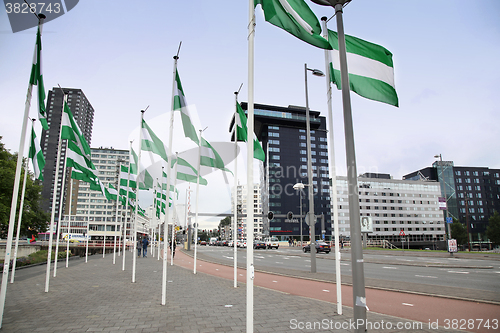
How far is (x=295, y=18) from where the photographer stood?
566cm

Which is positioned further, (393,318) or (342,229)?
(342,229)

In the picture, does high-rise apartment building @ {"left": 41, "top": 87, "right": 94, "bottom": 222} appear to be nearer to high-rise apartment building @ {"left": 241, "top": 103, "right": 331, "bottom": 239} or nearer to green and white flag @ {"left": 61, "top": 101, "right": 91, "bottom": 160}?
high-rise apartment building @ {"left": 241, "top": 103, "right": 331, "bottom": 239}

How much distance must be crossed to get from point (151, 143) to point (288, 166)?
368ft

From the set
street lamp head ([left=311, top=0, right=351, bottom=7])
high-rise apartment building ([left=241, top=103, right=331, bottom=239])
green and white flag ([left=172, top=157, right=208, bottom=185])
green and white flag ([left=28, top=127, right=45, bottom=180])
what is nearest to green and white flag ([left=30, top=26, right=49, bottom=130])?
green and white flag ([left=28, top=127, right=45, bottom=180])

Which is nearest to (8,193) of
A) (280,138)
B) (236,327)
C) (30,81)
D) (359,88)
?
(30,81)

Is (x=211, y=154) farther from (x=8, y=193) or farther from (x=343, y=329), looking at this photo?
(x=8, y=193)

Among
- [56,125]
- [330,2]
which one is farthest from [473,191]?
[56,125]

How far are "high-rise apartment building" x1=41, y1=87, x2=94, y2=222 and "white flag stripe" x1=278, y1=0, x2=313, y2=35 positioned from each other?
130088 millimetres

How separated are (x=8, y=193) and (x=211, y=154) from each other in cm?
2226

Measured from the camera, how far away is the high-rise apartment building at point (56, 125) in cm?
12400

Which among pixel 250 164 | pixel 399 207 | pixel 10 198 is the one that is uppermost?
pixel 399 207

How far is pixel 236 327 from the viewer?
20.9ft

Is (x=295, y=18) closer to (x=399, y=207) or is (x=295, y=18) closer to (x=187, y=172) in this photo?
(x=187, y=172)

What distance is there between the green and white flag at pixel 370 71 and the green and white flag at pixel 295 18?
93cm
